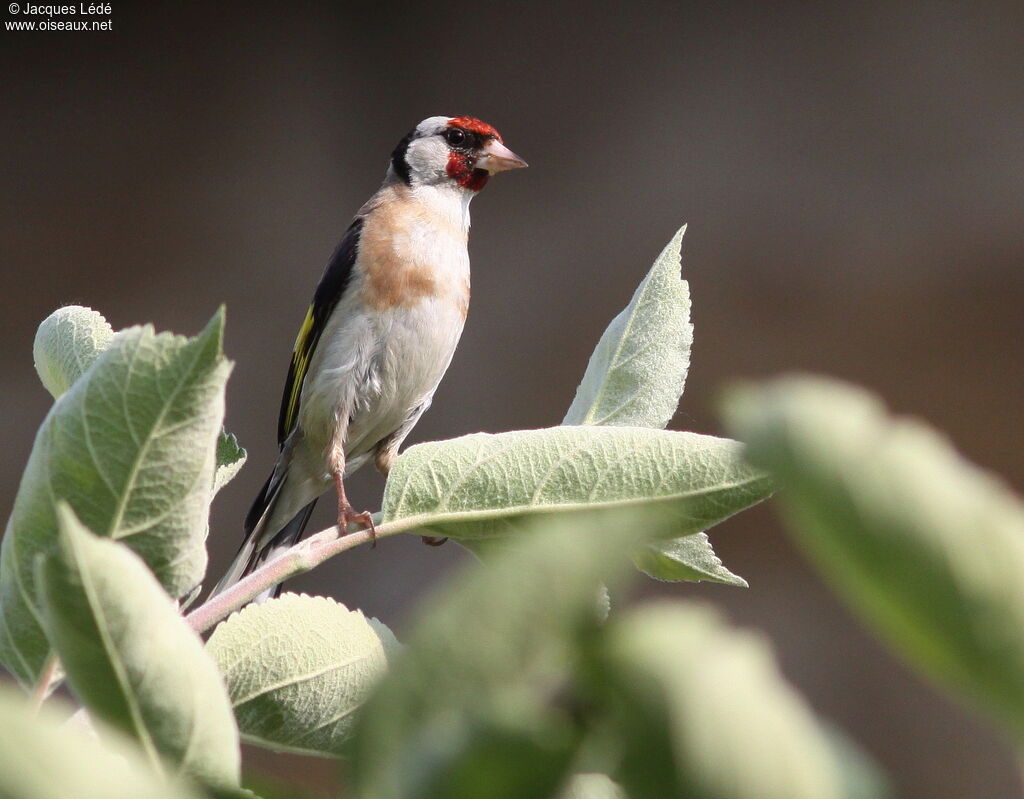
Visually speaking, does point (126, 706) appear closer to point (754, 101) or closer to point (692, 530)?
point (692, 530)

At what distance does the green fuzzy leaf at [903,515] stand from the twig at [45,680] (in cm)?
24

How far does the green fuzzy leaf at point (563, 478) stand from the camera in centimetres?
40

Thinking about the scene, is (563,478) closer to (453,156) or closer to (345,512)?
(345,512)

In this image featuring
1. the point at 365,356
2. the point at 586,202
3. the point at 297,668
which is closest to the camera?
the point at 297,668

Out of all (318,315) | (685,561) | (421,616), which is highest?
(421,616)

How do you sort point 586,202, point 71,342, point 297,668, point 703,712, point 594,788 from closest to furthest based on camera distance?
point 703,712 < point 594,788 < point 297,668 < point 71,342 < point 586,202

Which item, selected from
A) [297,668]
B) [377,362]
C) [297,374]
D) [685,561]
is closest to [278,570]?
[297,668]

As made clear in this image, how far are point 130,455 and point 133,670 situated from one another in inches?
3.6

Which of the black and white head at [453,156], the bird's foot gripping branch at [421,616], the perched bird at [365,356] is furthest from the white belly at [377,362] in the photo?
the bird's foot gripping branch at [421,616]

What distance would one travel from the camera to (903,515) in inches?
6.3

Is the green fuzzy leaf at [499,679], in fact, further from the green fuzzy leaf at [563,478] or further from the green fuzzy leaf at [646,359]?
the green fuzzy leaf at [646,359]

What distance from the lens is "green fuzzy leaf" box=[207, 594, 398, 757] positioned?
1.25 feet

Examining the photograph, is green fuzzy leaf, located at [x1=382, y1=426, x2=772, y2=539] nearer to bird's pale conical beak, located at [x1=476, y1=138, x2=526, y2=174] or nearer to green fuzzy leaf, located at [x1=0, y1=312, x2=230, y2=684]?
green fuzzy leaf, located at [x1=0, y1=312, x2=230, y2=684]

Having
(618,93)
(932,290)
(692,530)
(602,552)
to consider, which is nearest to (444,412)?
(618,93)
